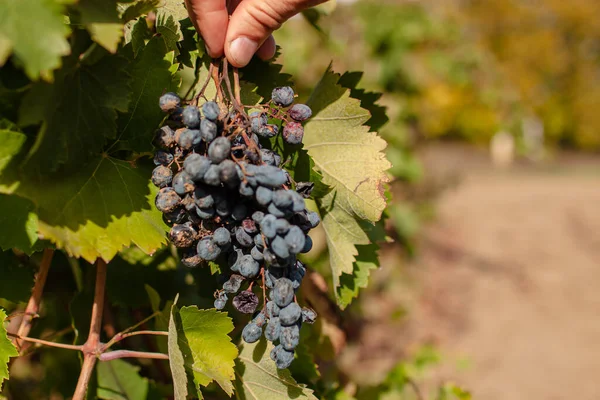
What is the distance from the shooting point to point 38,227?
0.93 m

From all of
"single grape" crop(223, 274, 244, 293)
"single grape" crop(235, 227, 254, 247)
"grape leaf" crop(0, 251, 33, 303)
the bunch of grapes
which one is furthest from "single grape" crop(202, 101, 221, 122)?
"grape leaf" crop(0, 251, 33, 303)

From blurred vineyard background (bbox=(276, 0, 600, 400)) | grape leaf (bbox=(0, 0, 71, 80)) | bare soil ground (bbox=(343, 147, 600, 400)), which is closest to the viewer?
grape leaf (bbox=(0, 0, 71, 80))

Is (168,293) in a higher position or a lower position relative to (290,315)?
lower

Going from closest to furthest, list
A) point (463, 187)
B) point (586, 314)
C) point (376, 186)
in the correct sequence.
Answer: point (376, 186) < point (586, 314) < point (463, 187)

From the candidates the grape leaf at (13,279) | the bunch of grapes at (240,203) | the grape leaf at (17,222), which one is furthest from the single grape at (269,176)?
the grape leaf at (13,279)

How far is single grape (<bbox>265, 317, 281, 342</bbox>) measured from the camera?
1015 millimetres

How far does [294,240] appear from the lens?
3.02ft

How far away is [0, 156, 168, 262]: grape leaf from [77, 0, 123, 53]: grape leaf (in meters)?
0.27

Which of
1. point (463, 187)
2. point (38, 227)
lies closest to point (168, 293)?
point (38, 227)

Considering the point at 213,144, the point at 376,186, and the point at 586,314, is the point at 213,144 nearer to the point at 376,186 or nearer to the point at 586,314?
the point at 376,186

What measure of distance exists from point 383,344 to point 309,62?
2.82 m

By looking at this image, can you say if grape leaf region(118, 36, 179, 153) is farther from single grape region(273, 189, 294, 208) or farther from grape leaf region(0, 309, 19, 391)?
grape leaf region(0, 309, 19, 391)

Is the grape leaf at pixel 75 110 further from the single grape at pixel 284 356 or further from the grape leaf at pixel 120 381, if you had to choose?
the grape leaf at pixel 120 381

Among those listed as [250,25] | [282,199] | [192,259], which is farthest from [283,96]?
[192,259]
